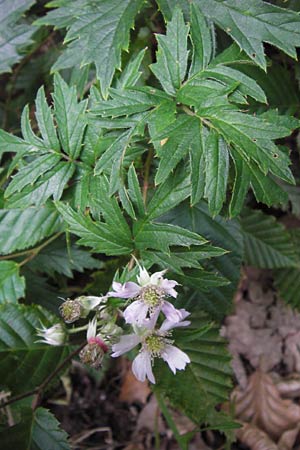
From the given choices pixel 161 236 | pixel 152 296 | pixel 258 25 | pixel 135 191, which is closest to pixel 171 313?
pixel 152 296

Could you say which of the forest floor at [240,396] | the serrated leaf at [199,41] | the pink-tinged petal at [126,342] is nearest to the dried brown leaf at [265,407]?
the forest floor at [240,396]

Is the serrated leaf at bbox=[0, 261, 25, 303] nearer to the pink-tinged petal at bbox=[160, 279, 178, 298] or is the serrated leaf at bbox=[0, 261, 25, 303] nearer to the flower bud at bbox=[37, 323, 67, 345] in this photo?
the flower bud at bbox=[37, 323, 67, 345]

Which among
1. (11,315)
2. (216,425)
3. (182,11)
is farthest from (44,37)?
(216,425)

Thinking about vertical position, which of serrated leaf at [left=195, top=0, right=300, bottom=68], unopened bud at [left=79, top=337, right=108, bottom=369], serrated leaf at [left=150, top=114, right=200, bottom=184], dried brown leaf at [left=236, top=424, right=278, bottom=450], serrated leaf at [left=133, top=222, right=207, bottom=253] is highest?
serrated leaf at [left=195, top=0, right=300, bottom=68]

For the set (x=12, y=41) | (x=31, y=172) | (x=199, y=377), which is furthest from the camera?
(x=12, y=41)

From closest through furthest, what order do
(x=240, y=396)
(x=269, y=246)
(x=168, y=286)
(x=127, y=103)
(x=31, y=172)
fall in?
(x=168, y=286), (x=127, y=103), (x=31, y=172), (x=269, y=246), (x=240, y=396)

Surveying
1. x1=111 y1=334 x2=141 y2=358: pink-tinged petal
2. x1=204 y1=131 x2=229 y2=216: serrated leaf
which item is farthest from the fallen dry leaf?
x1=204 y1=131 x2=229 y2=216: serrated leaf

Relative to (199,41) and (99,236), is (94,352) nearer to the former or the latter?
(99,236)
